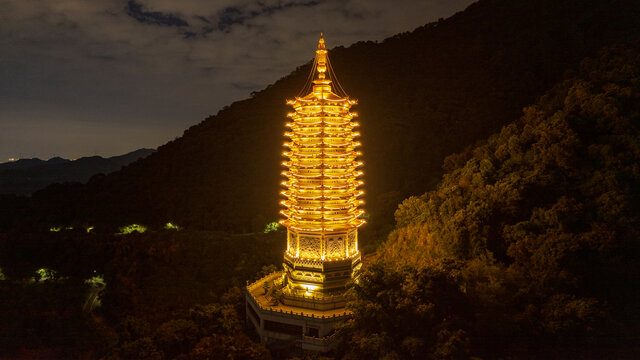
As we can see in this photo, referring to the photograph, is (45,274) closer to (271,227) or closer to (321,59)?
(271,227)

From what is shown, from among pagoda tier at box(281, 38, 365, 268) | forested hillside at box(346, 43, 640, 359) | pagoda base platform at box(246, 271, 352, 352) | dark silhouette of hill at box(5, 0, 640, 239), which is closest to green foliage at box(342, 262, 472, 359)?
forested hillside at box(346, 43, 640, 359)

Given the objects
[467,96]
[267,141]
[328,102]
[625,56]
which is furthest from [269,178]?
[625,56]

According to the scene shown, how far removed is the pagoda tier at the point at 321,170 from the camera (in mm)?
12375

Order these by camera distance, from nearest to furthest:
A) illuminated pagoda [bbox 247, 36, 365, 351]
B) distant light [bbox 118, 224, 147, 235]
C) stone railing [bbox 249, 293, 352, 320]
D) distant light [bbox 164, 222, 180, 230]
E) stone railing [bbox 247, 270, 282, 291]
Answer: stone railing [bbox 249, 293, 352, 320] → illuminated pagoda [bbox 247, 36, 365, 351] → stone railing [bbox 247, 270, 282, 291] → distant light [bbox 118, 224, 147, 235] → distant light [bbox 164, 222, 180, 230]

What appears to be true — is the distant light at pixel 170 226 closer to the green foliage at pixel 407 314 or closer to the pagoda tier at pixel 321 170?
the pagoda tier at pixel 321 170

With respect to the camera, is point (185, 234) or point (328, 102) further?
point (185, 234)

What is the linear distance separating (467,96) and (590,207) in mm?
18567

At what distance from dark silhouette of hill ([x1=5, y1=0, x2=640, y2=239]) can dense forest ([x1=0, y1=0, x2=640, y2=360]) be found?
0.49 feet

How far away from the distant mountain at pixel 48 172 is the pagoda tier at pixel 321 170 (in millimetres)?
26248

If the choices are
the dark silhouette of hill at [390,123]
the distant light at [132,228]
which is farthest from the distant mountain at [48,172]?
the distant light at [132,228]

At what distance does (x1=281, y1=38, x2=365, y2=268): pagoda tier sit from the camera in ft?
40.6

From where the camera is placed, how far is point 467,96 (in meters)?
29.0

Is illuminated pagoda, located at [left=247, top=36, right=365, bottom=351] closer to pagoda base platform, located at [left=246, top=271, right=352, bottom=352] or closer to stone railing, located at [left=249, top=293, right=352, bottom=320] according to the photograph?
pagoda base platform, located at [left=246, top=271, right=352, bottom=352]

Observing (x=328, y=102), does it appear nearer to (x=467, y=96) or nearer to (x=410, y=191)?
(x=410, y=191)
